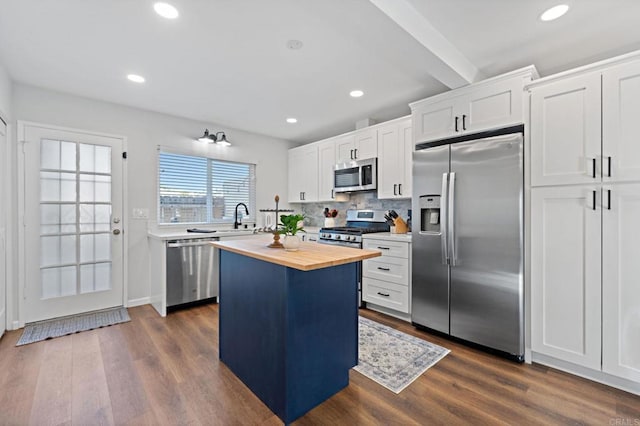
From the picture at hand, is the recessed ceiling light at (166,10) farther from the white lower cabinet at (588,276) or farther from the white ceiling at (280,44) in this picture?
the white lower cabinet at (588,276)

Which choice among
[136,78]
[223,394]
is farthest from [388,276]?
[136,78]

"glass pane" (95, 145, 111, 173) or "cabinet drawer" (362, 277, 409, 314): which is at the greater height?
"glass pane" (95, 145, 111, 173)

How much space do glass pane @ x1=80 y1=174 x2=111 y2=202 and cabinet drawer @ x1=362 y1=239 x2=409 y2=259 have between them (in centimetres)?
320

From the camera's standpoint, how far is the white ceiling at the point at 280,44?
1923 millimetres

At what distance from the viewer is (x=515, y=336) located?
2.37 metres

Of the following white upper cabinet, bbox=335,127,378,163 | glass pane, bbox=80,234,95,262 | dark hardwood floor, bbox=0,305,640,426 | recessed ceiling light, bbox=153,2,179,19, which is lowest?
dark hardwood floor, bbox=0,305,640,426

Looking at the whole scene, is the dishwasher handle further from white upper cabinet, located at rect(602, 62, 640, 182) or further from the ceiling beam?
white upper cabinet, located at rect(602, 62, 640, 182)

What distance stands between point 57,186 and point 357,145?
3.64 metres

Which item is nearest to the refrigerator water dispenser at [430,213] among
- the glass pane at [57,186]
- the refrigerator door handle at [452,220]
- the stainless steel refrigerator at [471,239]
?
the stainless steel refrigerator at [471,239]

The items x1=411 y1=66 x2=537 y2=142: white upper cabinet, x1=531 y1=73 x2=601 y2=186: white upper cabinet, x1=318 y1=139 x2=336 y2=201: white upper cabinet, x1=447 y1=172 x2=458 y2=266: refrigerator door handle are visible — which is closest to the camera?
x1=531 y1=73 x2=601 y2=186: white upper cabinet

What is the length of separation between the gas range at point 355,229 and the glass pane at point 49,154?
3.21 m

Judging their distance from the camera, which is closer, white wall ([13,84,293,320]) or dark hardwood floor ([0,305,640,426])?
dark hardwood floor ([0,305,640,426])

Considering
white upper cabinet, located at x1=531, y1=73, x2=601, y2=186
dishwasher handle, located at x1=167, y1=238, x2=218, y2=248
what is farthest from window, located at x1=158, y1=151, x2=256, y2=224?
white upper cabinet, located at x1=531, y1=73, x2=601, y2=186

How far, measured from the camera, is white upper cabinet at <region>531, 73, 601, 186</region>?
2.09 m
